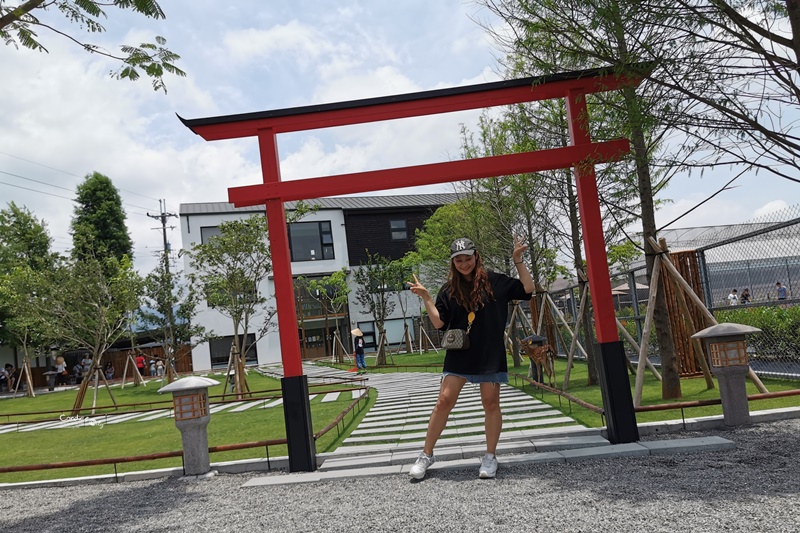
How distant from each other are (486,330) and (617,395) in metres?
1.50

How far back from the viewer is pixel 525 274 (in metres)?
4.53

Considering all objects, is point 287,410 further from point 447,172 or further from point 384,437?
point 447,172

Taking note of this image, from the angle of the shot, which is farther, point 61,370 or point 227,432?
point 61,370

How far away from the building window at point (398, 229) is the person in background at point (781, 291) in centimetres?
2878

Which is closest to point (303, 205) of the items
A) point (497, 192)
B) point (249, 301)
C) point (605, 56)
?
point (249, 301)

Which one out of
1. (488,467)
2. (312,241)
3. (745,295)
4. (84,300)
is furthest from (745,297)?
(312,241)

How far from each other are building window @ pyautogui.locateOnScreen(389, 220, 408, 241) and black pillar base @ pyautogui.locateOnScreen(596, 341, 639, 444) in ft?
103

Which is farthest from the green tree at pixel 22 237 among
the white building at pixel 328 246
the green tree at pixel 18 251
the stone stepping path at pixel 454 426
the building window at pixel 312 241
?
the stone stepping path at pixel 454 426

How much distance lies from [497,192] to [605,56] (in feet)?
28.5

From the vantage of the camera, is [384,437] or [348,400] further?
[348,400]

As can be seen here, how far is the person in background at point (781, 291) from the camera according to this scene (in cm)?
813

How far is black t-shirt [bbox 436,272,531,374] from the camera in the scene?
15.1 ft

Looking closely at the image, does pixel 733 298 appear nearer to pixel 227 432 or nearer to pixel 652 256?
pixel 652 256

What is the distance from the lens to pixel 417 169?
18.1ft
